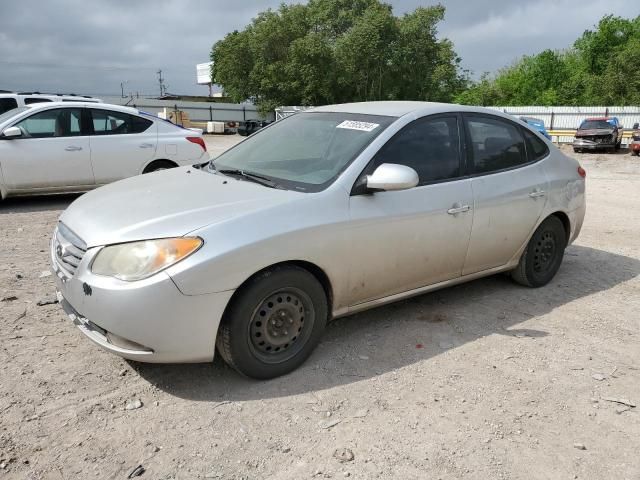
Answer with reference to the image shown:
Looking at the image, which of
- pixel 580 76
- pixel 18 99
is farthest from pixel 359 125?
pixel 580 76

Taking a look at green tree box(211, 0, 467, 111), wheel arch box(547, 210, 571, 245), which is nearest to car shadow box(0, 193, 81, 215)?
wheel arch box(547, 210, 571, 245)

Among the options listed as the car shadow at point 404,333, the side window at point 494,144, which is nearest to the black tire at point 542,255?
the car shadow at point 404,333

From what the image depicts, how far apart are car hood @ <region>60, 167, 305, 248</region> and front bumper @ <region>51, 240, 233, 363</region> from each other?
0.21m

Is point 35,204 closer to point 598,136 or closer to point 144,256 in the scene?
point 144,256

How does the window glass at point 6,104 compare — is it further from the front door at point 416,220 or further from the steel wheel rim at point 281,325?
the steel wheel rim at point 281,325

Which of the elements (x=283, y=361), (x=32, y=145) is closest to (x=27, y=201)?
(x=32, y=145)

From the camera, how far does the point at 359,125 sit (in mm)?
3910

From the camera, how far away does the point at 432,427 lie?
9.46ft

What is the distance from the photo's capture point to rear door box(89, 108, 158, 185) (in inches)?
325

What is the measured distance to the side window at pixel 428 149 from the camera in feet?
12.4

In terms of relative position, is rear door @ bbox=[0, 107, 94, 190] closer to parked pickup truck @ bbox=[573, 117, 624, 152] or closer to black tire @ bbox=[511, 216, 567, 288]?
black tire @ bbox=[511, 216, 567, 288]

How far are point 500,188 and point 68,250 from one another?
10.4 ft

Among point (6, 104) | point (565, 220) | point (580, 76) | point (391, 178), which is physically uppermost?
point (580, 76)

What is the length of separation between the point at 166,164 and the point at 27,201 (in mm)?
2343
